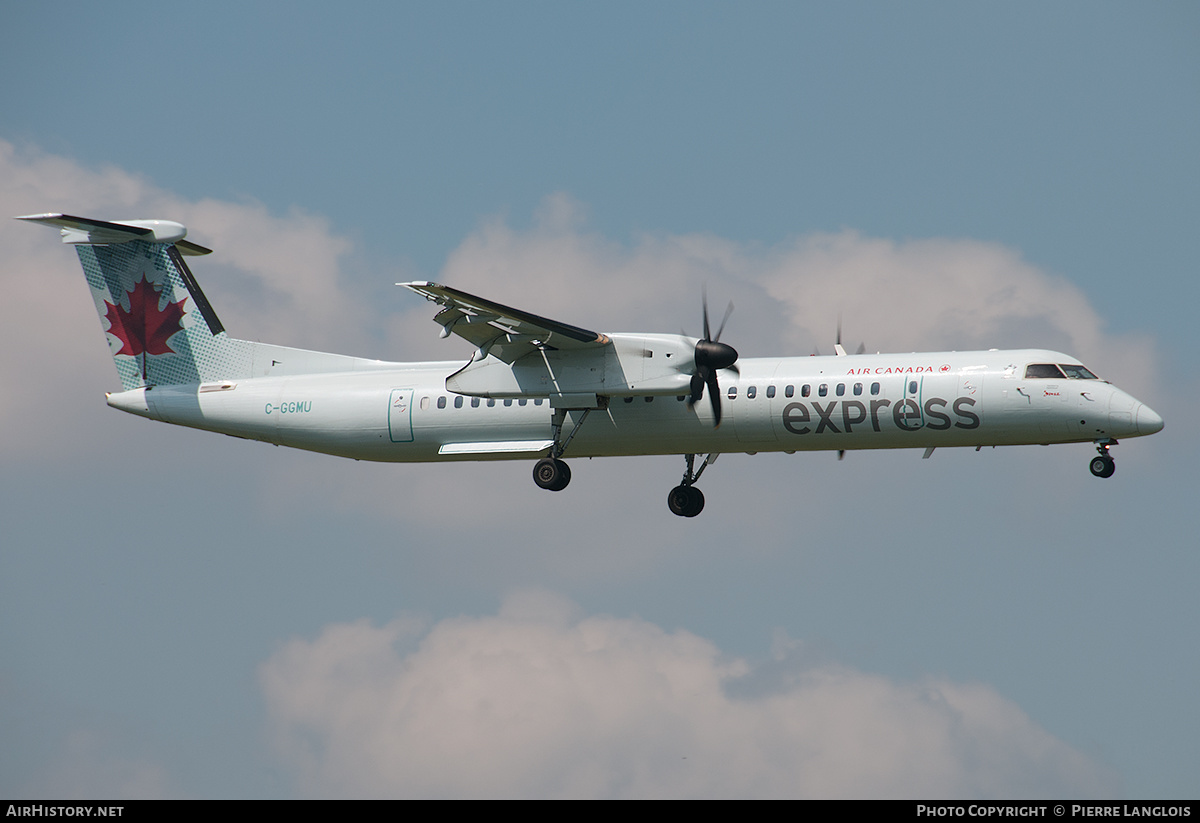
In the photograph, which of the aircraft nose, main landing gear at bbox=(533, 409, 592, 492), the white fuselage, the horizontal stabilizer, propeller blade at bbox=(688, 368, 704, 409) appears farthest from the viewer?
the horizontal stabilizer

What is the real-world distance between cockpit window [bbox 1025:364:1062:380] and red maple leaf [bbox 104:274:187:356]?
755 inches

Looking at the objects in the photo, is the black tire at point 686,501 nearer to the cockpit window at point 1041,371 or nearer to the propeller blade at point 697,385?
the propeller blade at point 697,385

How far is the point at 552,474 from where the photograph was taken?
30.2 meters

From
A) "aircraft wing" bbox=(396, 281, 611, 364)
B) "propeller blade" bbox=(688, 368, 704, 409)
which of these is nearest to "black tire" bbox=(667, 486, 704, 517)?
"propeller blade" bbox=(688, 368, 704, 409)

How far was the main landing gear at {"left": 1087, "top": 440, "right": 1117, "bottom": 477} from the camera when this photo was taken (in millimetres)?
27766

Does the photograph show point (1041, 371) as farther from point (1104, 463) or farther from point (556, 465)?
point (556, 465)

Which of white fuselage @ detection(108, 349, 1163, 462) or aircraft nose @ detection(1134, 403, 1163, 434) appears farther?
white fuselage @ detection(108, 349, 1163, 462)

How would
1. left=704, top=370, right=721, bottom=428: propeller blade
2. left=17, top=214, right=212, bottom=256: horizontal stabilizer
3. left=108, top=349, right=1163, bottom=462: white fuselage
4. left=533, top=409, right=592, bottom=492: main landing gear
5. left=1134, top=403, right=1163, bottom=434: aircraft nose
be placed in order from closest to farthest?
left=1134, top=403, right=1163, bottom=434: aircraft nose, left=108, top=349, right=1163, bottom=462: white fuselage, left=704, top=370, right=721, bottom=428: propeller blade, left=533, top=409, right=592, bottom=492: main landing gear, left=17, top=214, right=212, bottom=256: horizontal stabilizer

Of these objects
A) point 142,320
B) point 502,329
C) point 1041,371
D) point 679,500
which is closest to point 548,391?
point 502,329

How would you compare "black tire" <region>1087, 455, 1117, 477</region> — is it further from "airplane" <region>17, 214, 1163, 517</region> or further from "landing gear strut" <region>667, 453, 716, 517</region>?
"landing gear strut" <region>667, 453, 716, 517</region>

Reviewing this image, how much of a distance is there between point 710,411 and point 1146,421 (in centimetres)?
854

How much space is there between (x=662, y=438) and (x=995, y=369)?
693cm

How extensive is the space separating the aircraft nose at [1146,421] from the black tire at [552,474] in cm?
1164
